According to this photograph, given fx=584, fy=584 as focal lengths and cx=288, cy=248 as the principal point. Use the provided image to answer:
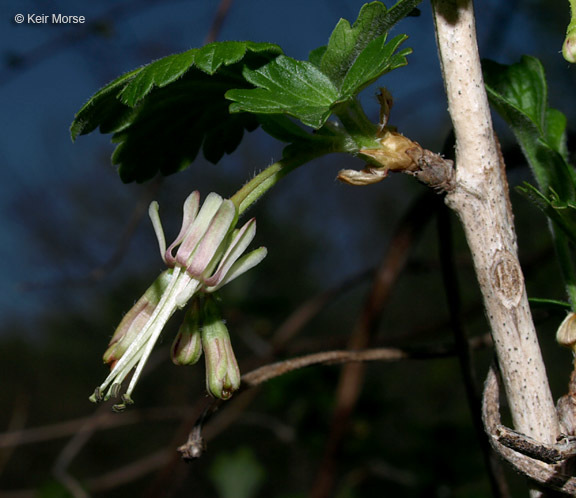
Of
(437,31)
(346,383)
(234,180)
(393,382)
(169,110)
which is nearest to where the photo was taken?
(437,31)

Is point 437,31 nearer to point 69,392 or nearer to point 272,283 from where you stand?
point 272,283

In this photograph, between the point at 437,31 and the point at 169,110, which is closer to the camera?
the point at 437,31

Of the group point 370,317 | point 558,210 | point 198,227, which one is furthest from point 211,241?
point 370,317

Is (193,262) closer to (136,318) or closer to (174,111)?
(136,318)

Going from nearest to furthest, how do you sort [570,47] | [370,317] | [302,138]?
[570,47], [302,138], [370,317]

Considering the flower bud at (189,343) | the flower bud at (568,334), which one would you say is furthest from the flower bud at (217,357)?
the flower bud at (568,334)

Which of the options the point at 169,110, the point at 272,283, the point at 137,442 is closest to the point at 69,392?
the point at 137,442

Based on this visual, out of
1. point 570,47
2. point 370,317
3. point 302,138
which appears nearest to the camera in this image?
point 570,47
